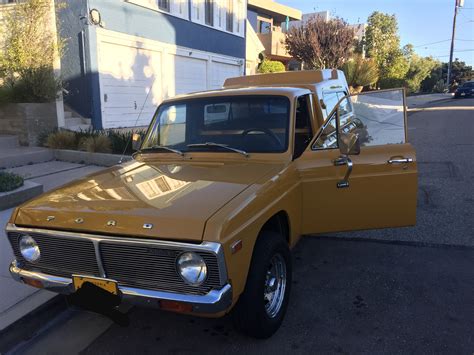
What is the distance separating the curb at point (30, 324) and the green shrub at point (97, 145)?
5.89m

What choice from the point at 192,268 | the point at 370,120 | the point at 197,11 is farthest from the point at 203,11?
the point at 192,268

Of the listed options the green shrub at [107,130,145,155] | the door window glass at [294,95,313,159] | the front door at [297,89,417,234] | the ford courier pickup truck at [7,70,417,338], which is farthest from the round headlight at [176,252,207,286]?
the green shrub at [107,130,145,155]

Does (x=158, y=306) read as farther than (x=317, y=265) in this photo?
No

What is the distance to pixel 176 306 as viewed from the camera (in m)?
2.54

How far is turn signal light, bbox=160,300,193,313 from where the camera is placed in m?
2.51

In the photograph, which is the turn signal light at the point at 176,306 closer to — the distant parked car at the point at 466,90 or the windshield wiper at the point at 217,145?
the windshield wiper at the point at 217,145

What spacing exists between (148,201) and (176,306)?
711 millimetres

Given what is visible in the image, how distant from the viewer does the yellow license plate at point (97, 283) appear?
8.70ft

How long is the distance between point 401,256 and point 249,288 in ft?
7.88

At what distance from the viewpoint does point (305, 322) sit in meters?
3.30

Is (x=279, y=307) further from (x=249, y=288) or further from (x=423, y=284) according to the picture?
(x=423, y=284)

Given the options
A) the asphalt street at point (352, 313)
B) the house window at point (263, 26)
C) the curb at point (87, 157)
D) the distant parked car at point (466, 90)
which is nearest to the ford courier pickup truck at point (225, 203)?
the asphalt street at point (352, 313)

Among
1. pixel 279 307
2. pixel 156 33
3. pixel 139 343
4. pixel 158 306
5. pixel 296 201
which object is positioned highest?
pixel 156 33

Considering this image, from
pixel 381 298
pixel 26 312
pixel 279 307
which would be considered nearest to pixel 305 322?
pixel 279 307
